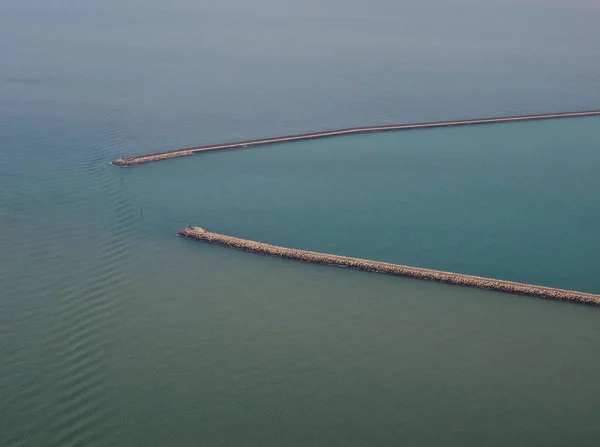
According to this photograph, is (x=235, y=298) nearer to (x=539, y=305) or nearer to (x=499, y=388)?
(x=499, y=388)

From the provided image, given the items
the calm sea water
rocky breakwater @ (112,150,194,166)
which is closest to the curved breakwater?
rocky breakwater @ (112,150,194,166)

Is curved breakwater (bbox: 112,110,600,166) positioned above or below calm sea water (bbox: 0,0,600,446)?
above

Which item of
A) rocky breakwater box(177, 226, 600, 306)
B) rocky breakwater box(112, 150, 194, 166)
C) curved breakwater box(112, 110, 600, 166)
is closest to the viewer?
rocky breakwater box(177, 226, 600, 306)

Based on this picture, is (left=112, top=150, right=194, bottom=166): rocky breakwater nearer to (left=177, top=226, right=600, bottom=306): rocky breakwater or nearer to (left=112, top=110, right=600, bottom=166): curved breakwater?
(left=112, top=110, right=600, bottom=166): curved breakwater

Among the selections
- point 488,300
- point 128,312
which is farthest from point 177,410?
point 488,300

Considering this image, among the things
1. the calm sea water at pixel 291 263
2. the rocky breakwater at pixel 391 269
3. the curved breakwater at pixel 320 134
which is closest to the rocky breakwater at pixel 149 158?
the curved breakwater at pixel 320 134

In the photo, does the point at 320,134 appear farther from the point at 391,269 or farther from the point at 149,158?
the point at 391,269
